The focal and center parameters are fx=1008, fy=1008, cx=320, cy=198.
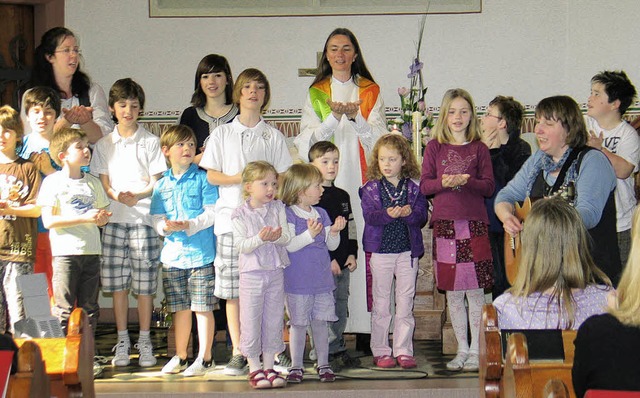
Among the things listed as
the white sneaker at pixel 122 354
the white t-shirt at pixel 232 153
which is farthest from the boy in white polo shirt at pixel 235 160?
the white sneaker at pixel 122 354

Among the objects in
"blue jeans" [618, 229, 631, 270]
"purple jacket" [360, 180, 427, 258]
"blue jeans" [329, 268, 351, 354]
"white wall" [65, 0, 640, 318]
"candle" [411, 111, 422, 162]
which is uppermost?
"white wall" [65, 0, 640, 318]

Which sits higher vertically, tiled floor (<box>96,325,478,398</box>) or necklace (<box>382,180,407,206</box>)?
necklace (<box>382,180,407,206</box>)

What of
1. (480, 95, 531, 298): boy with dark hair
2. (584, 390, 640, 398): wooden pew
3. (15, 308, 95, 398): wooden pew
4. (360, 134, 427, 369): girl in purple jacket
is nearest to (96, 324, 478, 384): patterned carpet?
(360, 134, 427, 369): girl in purple jacket

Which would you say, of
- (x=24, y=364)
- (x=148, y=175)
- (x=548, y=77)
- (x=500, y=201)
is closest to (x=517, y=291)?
(x=500, y=201)

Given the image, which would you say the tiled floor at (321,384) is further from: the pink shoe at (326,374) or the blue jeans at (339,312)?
the blue jeans at (339,312)

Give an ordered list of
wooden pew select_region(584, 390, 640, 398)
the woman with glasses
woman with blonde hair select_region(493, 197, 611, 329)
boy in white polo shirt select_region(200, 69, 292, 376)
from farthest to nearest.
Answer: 1. the woman with glasses
2. boy in white polo shirt select_region(200, 69, 292, 376)
3. woman with blonde hair select_region(493, 197, 611, 329)
4. wooden pew select_region(584, 390, 640, 398)

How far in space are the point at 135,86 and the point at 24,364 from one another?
2.93m

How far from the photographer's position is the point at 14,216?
17.5 ft

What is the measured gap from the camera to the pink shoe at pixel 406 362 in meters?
5.51

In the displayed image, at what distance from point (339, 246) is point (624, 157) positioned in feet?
5.38

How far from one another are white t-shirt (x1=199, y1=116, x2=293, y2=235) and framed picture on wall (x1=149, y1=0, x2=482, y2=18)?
2.12 m

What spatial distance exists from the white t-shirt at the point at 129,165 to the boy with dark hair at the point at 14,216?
15.9 inches

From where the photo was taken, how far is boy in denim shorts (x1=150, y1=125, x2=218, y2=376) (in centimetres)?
546

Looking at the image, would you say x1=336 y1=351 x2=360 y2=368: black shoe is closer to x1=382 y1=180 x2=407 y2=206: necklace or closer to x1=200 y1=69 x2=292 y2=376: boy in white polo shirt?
x1=200 y1=69 x2=292 y2=376: boy in white polo shirt
